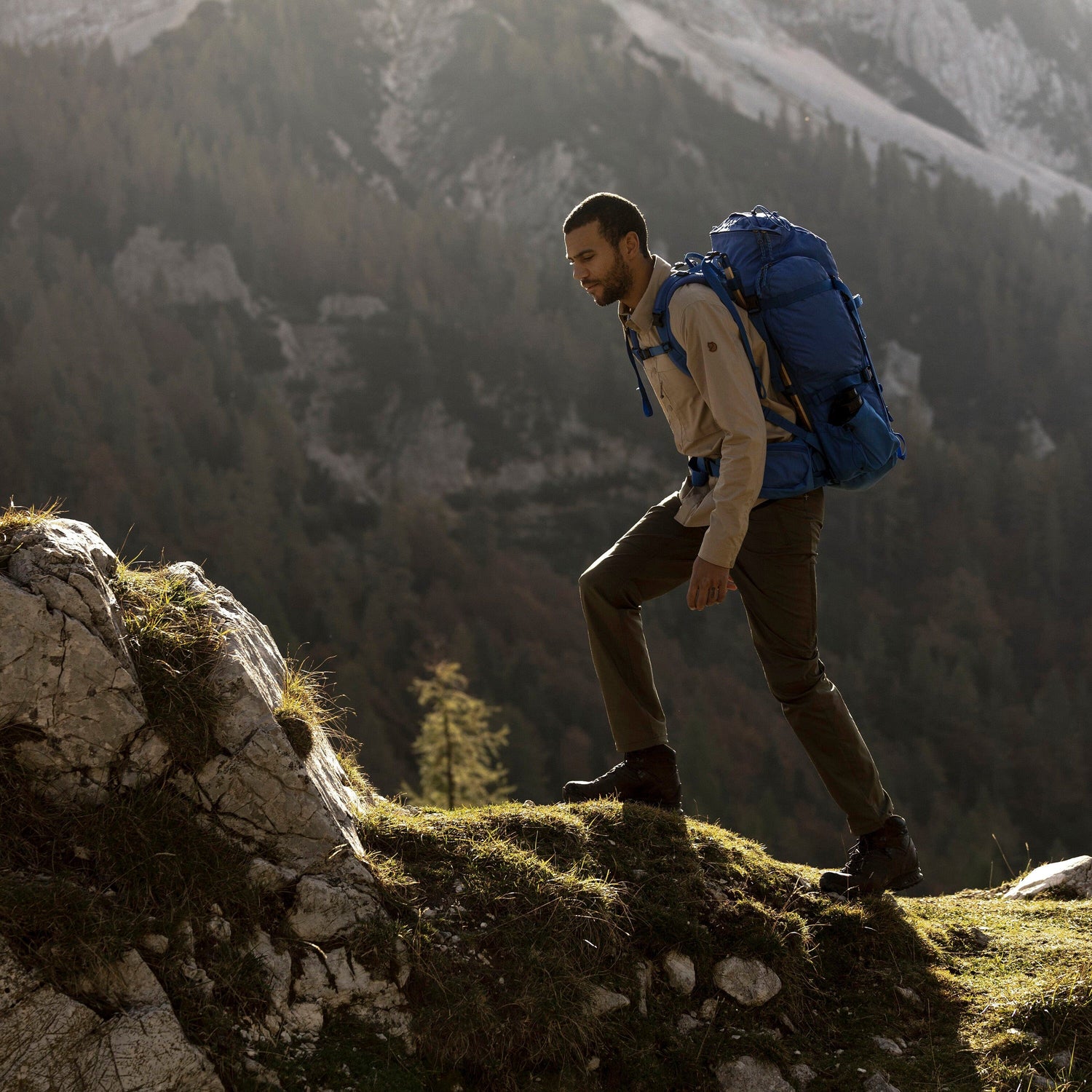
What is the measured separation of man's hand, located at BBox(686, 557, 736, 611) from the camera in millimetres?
4117

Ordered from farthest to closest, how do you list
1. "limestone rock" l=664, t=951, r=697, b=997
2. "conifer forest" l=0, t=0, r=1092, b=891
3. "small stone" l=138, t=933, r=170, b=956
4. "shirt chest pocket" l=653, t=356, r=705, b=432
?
1. "conifer forest" l=0, t=0, r=1092, b=891
2. "shirt chest pocket" l=653, t=356, r=705, b=432
3. "limestone rock" l=664, t=951, r=697, b=997
4. "small stone" l=138, t=933, r=170, b=956

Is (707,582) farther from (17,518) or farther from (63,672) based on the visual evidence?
(17,518)

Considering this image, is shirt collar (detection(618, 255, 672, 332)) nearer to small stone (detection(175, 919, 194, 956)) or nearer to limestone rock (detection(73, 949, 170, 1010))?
small stone (detection(175, 919, 194, 956))

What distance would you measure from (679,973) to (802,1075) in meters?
0.54

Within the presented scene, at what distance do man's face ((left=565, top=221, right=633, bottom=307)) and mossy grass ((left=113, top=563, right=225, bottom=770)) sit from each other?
6.67 feet

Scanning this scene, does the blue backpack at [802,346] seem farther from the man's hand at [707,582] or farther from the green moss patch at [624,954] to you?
the green moss patch at [624,954]

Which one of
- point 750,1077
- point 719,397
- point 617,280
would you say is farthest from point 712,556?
point 750,1077

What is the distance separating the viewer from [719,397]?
4051mm

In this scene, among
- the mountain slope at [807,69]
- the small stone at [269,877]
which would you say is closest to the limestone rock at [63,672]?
A: the small stone at [269,877]

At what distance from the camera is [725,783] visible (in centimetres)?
5866

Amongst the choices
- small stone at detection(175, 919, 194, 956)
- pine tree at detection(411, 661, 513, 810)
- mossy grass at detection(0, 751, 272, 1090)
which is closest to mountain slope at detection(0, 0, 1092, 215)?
pine tree at detection(411, 661, 513, 810)

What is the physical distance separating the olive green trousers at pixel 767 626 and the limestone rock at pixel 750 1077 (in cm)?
111

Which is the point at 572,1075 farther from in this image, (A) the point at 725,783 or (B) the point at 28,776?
(A) the point at 725,783

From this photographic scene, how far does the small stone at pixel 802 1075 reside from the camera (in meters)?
3.66
